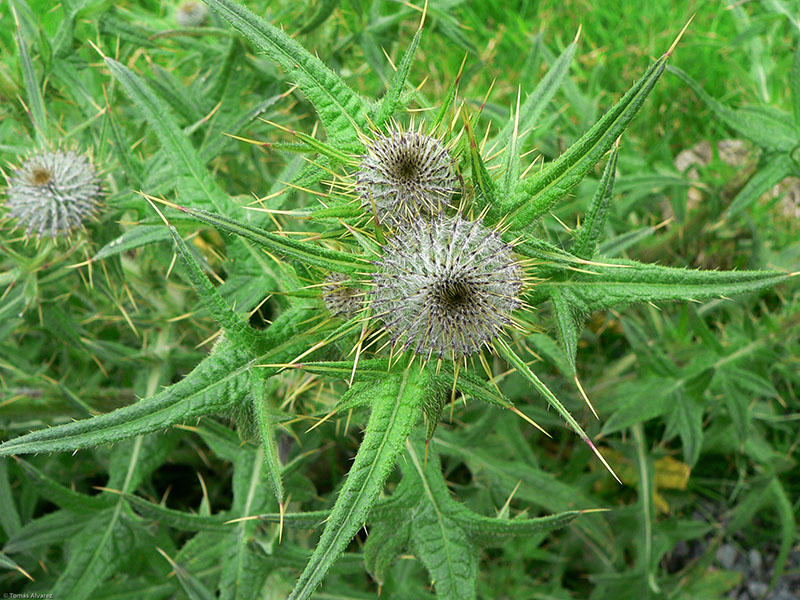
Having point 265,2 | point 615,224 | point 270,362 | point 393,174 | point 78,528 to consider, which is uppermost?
point 265,2

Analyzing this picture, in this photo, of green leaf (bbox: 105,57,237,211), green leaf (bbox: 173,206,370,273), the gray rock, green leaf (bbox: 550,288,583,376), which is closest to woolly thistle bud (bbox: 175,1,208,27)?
green leaf (bbox: 105,57,237,211)

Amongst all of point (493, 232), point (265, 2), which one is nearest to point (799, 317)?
point (493, 232)

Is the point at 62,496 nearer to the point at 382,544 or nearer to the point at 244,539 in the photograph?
the point at 244,539

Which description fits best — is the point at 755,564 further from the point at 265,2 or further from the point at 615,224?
the point at 265,2

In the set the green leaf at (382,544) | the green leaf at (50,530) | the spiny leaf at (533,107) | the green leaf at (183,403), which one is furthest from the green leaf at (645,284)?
the green leaf at (50,530)

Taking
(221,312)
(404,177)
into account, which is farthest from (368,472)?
(404,177)

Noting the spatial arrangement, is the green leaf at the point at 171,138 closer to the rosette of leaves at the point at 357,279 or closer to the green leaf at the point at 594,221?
the rosette of leaves at the point at 357,279
